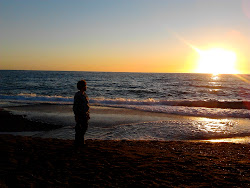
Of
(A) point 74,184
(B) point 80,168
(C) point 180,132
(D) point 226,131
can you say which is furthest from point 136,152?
(D) point 226,131

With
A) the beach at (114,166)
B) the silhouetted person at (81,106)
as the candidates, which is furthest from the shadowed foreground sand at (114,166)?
the silhouetted person at (81,106)

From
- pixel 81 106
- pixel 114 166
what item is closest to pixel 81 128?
pixel 81 106

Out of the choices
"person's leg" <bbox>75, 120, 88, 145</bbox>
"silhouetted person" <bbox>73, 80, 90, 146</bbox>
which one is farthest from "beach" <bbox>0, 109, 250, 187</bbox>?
"silhouetted person" <bbox>73, 80, 90, 146</bbox>

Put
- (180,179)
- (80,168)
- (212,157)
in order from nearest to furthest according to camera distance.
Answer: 1. (180,179)
2. (80,168)
3. (212,157)

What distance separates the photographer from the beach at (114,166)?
4.37 metres

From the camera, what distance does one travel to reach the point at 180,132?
10.3 meters

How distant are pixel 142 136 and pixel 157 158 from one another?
363 centimetres

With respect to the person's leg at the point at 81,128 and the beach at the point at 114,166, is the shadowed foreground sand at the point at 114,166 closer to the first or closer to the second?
the beach at the point at 114,166

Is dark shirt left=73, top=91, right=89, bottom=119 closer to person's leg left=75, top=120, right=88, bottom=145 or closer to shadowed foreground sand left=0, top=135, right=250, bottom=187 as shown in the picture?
person's leg left=75, top=120, right=88, bottom=145

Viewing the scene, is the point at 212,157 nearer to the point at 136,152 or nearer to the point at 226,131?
the point at 136,152

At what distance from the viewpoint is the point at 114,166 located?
5.12 m

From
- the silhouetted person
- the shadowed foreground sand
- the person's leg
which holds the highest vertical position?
the silhouetted person

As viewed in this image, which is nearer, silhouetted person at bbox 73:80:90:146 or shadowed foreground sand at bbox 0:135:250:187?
shadowed foreground sand at bbox 0:135:250:187

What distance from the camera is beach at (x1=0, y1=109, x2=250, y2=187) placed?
437 centimetres
